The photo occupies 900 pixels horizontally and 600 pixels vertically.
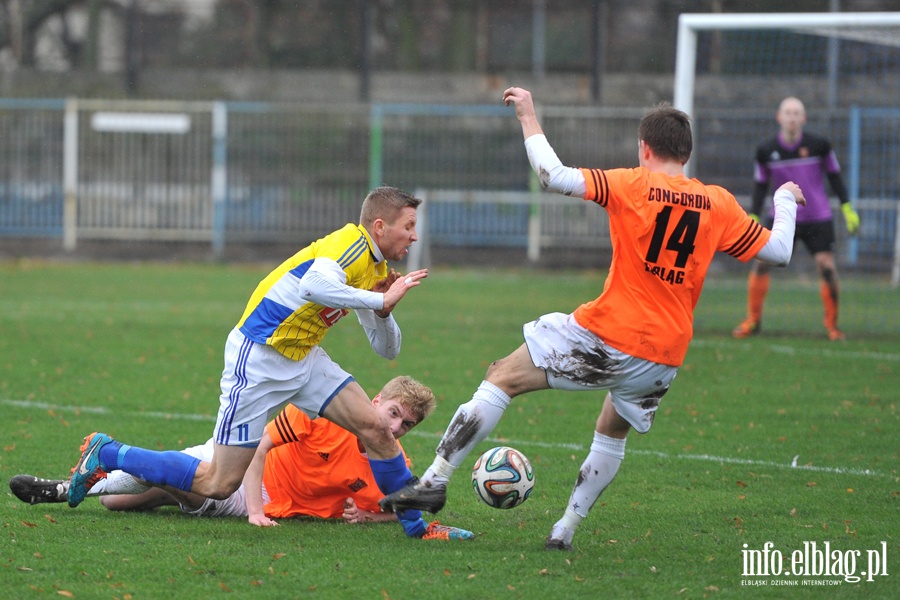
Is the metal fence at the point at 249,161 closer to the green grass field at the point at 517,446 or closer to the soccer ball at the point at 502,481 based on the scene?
the green grass field at the point at 517,446

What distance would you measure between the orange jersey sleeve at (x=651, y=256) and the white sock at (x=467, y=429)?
50 centimetres

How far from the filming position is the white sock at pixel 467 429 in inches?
191

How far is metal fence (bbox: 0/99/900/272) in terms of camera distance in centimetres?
2370

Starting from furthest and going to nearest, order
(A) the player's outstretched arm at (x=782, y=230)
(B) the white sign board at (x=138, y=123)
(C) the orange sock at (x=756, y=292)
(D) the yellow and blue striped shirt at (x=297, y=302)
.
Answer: (B) the white sign board at (x=138, y=123), (C) the orange sock at (x=756, y=292), (D) the yellow and blue striped shirt at (x=297, y=302), (A) the player's outstretched arm at (x=782, y=230)

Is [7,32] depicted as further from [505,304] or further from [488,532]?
[488,532]

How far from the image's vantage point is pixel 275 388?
17.1ft

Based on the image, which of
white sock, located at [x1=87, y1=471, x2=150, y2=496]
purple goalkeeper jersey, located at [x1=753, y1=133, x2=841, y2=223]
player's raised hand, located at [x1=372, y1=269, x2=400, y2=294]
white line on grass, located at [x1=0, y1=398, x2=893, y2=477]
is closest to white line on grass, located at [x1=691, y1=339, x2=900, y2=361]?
purple goalkeeper jersey, located at [x1=753, y1=133, x2=841, y2=223]

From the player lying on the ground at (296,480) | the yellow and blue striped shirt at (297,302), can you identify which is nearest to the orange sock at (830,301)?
the player lying on the ground at (296,480)

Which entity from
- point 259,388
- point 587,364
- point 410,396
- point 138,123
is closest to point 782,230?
point 587,364

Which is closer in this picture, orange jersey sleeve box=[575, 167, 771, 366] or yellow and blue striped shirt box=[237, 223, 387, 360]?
orange jersey sleeve box=[575, 167, 771, 366]

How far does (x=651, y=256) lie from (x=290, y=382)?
1744 millimetres

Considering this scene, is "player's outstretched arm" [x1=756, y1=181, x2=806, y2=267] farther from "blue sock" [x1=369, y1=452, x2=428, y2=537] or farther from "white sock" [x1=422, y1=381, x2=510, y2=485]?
"blue sock" [x1=369, y1=452, x2=428, y2=537]

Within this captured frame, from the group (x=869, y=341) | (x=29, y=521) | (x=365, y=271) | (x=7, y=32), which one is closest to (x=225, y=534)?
(x=29, y=521)

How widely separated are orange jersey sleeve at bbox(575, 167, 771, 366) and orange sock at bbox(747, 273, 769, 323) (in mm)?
7846
